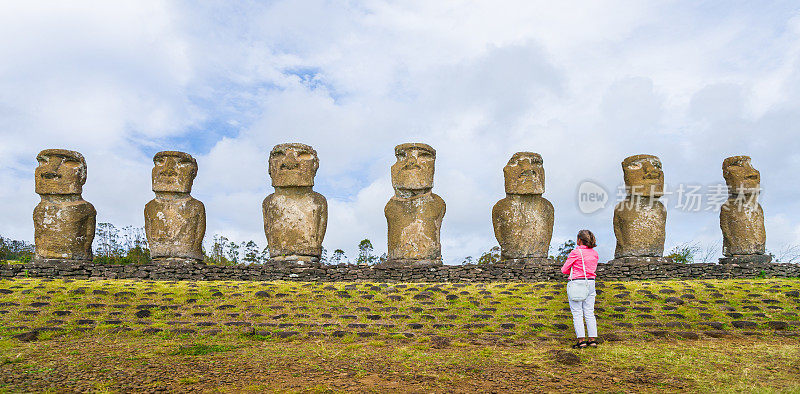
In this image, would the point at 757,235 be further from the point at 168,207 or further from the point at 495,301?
the point at 168,207

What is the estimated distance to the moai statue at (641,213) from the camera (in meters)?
16.0

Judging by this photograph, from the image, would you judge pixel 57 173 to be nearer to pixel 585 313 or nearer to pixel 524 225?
pixel 524 225

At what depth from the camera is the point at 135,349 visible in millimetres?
7984

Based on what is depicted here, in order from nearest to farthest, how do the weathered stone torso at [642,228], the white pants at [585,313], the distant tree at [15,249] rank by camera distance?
the white pants at [585,313]
the weathered stone torso at [642,228]
the distant tree at [15,249]

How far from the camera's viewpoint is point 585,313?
8.17 meters

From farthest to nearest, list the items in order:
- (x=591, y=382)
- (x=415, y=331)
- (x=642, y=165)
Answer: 1. (x=642, y=165)
2. (x=415, y=331)
3. (x=591, y=382)

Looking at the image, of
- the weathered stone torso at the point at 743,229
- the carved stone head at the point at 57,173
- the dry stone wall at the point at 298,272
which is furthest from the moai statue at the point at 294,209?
the weathered stone torso at the point at 743,229

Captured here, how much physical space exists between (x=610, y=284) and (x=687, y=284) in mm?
1545

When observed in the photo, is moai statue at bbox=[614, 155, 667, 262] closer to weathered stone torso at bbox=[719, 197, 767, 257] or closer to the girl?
weathered stone torso at bbox=[719, 197, 767, 257]

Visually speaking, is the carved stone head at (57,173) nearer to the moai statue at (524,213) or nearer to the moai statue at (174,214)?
the moai statue at (174,214)

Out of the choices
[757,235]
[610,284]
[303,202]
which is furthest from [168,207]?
[757,235]

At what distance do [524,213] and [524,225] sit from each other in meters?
0.31

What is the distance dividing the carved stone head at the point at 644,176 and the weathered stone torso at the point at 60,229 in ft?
46.9

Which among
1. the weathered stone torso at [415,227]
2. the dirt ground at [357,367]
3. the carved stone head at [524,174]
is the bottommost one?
the dirt ground at [357,367]
